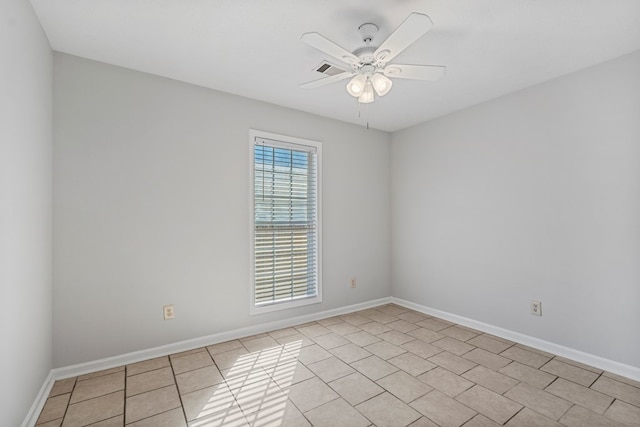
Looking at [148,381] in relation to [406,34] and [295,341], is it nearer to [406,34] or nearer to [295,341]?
[295,341]

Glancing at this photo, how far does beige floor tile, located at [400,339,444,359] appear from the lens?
2619mm

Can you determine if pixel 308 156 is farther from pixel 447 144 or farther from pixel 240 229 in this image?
pixel 447 144

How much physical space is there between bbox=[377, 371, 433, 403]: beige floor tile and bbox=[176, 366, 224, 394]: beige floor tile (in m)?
1.21

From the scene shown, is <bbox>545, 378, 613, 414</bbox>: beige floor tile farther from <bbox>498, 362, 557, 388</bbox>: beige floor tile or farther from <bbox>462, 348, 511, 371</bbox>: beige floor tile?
<bbox>462, 348, 511, 371</bbox>: beige floor tile

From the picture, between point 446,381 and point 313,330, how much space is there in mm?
1409

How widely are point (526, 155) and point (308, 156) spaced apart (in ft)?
7.16

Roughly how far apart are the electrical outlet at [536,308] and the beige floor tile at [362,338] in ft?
4.69

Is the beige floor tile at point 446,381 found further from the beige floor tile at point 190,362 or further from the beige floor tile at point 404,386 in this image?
the beige floor tile at point 190,362

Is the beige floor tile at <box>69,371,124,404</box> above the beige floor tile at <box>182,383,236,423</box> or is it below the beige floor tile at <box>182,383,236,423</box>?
above

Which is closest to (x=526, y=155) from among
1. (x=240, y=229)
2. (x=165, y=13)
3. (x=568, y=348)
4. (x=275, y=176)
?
(x=568, y=348)

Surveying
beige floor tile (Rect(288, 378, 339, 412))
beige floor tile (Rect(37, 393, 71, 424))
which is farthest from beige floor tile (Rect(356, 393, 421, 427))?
beige floor tile (Rect(37, 393, 71, 424))

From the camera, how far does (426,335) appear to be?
120 inches

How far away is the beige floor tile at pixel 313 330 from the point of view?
3080 mm

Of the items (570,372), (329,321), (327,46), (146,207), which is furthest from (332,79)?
(570,372)
